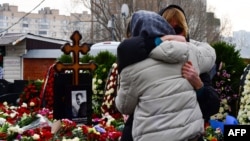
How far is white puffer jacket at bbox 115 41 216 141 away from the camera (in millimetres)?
3070

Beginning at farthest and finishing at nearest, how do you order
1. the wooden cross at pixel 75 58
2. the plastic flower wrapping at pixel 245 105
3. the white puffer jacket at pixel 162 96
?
A: 1. the wooden cross at pixel 75 58
2. the plastic flower wrapping at pixel 245 105
3. the white puffer jacket at pixel 162 96

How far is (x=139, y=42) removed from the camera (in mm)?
3127

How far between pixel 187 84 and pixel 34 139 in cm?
203

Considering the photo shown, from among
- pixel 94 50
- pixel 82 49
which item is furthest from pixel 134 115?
pixel 94 50

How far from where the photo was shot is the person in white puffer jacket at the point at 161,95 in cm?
307

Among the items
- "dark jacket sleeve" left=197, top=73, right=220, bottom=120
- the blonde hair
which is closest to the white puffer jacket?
"dark jacket sleeve" left=197, top=73, right=220, bottom=120

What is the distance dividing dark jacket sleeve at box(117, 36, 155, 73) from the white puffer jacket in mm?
30

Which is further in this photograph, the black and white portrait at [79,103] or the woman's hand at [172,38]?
the black and white portrait at [79,103]

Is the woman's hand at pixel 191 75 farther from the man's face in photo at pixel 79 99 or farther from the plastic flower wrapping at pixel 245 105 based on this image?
the plastic flower wrapping at pixel 245 105

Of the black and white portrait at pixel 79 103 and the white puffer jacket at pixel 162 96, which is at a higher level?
the white puffer jacket at pixel 162 96


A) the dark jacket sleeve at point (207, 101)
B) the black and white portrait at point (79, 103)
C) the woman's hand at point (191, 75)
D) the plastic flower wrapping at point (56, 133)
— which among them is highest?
the woman's hand at point (191, 75)

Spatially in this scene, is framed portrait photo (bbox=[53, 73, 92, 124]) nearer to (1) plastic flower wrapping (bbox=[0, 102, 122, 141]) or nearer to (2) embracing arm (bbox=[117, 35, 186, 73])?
(1) plastic flower wrapping (bbox=[0, 102, 122, 141])

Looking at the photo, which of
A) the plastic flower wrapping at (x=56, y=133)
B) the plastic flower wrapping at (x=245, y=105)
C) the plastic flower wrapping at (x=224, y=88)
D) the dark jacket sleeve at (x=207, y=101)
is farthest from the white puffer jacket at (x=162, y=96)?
the plastic flower wrapping at (x=224, y=88)

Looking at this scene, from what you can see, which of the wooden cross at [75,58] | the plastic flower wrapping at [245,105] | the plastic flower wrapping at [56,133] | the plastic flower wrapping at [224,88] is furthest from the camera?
the plastic flower wrapping at [224,88]
